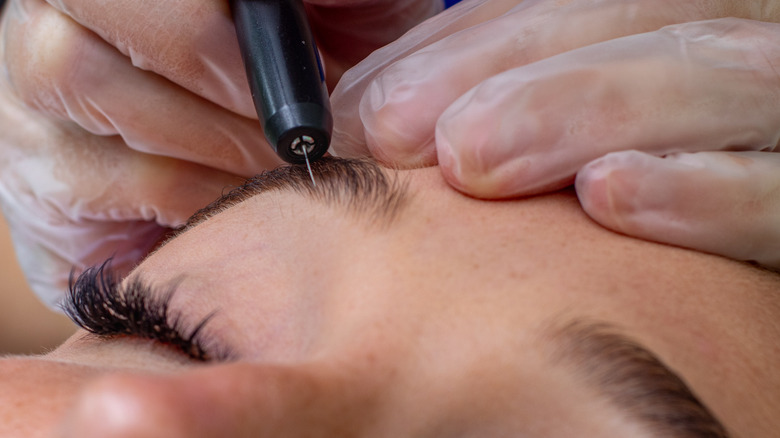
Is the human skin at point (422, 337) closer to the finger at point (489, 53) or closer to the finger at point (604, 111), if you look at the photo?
the finger at point (604, 111)

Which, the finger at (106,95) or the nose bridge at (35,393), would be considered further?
the finger at (106,95)

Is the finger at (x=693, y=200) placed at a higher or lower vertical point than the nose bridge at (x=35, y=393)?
lower

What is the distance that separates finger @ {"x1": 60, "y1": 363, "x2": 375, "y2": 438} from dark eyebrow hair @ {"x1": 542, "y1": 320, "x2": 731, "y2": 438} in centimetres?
19

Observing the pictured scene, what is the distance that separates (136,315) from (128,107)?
1.84 ft

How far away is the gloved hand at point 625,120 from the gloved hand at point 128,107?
0.38 meters

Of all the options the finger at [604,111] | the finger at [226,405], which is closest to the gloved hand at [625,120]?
the finger at [604,111]

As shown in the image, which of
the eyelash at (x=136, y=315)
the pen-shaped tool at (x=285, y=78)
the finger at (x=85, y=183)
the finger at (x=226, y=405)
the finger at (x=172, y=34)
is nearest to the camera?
the finger at (x=226, y=405)

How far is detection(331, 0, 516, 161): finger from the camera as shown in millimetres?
978

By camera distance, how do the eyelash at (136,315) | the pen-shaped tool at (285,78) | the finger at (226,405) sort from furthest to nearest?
1. the pen-shaped tool at (285,78)
2. the eyelash at (136,315)
3. the finger at (226,405)

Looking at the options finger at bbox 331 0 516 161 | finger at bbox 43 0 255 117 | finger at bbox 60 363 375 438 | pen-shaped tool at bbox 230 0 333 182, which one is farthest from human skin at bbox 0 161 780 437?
finger at bbox 43 0 255 117

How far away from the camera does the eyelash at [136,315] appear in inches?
24.4

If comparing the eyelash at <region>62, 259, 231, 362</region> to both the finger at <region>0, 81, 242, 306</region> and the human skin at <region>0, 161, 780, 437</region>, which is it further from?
the finger at <region>0, 81, 242, 306</region>

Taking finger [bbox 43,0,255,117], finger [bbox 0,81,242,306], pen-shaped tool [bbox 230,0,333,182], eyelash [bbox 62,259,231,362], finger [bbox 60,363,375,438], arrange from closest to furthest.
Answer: finger [bbox 60,363,375,438] → eyelash [bbox 62,259,231,362] → pen-shaped tool [bbox 230,0,333,182] → finger [bbox 43,0,255,117] → finger [bbox 0,81,242,306]

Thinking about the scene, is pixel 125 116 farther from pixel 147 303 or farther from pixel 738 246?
pixel 738 246
